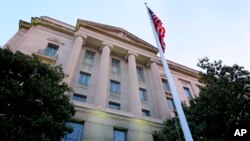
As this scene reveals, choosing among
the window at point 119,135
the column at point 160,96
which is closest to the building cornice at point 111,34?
the column at point 160,96

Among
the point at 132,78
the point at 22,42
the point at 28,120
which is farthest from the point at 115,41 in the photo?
the point at 28,120

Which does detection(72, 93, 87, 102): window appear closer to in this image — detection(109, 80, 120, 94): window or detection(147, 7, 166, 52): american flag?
detection(109, 80, 120, 94): window

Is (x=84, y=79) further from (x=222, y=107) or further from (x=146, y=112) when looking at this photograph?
(x=222, y=107)

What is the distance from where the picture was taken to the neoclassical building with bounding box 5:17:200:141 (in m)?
15.3

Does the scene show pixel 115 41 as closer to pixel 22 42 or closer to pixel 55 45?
pixel 55 45

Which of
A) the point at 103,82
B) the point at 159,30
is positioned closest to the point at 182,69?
the point at 103,82

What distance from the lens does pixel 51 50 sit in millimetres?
22625

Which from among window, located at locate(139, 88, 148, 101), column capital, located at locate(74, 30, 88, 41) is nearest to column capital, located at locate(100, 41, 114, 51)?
column capital, located at locate(74, 30, 88, 41)

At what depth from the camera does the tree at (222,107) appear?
35.1 feet

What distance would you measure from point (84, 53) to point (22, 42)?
728cm

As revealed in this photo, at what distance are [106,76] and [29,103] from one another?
11593 mm

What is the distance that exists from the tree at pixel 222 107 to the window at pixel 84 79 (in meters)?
10.5

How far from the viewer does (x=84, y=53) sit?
2439 centimetres

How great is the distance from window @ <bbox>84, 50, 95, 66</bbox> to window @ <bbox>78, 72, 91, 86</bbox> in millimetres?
2050
